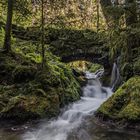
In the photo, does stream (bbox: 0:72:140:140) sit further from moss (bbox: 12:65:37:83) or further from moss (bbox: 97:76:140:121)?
moss (bbox: 12:65:37:83)

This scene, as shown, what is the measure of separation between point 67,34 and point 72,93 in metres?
5.58

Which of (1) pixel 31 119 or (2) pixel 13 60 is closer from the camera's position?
(1) pixel 31 119

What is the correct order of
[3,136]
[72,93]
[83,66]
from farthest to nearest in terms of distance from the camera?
[83,66] < [72,93] < [3,136]

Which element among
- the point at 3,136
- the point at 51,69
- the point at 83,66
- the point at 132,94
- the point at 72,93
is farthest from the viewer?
the point at 83,66

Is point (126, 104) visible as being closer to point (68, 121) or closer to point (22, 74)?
point (68, 121)

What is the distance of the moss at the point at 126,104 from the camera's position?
929cm

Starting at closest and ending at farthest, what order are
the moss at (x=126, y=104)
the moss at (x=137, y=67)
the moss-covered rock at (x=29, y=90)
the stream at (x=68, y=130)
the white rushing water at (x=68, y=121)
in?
the stream at (x=68, y=130)
the white rushing water at (x=68, y=121)
the moss at (x=126, y=104)
the moss-covered rock at (x=29, y=90)
the moss at (x=137, y=67)

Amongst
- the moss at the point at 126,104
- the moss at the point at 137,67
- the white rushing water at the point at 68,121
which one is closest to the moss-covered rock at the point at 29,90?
the white rushing water at the point at 68,121

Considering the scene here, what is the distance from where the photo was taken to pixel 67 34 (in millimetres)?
18422

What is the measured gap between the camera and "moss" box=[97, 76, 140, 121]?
30.5 ft

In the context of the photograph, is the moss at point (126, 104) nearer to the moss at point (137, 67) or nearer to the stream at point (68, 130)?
the stream at point (68, 130)

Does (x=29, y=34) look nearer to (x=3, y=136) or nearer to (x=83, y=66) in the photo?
(x=3, y=136)

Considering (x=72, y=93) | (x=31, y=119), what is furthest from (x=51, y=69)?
(x=31, y=119)

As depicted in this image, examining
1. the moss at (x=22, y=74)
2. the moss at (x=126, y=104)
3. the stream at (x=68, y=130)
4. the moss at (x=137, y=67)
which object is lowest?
the stream at (x=68, y=130)
